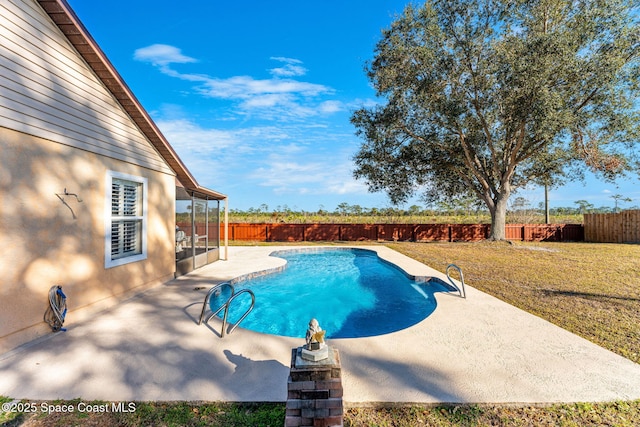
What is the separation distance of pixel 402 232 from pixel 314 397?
16548 mm

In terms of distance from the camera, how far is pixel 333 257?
12.5 m

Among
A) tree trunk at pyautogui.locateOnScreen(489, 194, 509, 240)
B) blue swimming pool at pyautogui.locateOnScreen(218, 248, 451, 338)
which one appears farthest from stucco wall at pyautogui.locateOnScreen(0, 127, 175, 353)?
tree trunk at pyautogui.locateOnScreen(489, 194, 509, 240)

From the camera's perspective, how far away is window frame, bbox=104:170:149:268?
4.66m

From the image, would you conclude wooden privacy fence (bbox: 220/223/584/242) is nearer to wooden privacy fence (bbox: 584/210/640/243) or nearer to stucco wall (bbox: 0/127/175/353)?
wooden privacy fence (bbox: 584/210/640/243)

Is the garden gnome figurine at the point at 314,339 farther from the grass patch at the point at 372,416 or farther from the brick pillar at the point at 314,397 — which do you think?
the grass patch at the point at 372,416

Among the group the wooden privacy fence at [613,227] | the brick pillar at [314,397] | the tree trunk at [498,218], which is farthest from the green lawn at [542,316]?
the wooden privacy fence at [613,227]

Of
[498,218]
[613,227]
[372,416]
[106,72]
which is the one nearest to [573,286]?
[372,416]

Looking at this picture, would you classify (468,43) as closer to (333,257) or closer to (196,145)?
(333,257)

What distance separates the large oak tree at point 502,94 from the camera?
34.8ft

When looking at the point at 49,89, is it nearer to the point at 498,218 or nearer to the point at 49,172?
the point at 49,172

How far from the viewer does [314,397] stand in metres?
1.86

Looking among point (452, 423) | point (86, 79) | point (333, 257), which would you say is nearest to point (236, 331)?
point (452, 423)

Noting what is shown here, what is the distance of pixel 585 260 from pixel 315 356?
1202 centimetres

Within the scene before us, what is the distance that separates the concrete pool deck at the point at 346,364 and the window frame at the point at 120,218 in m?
1.04
